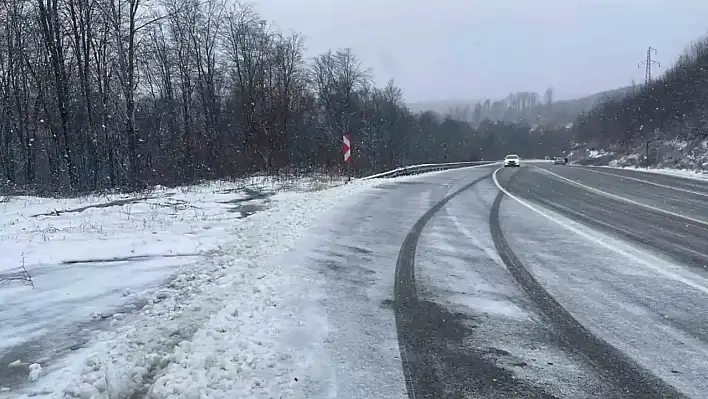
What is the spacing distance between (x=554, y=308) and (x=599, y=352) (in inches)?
49.7

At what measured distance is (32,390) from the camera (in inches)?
168

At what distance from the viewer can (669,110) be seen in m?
60.6

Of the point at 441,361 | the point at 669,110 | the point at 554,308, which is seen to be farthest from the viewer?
the point at 669,110

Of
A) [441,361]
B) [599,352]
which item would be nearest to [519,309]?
[599,352]

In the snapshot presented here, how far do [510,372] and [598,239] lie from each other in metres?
6.50

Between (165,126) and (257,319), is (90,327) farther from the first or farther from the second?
(165,126)

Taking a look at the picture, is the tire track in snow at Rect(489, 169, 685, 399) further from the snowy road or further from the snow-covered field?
the snow-covered field

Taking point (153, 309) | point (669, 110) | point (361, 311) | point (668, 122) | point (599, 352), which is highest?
point (669, 110)

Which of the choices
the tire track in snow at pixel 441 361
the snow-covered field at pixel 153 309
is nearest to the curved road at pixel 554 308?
the tire track in snow at pixel 441 361

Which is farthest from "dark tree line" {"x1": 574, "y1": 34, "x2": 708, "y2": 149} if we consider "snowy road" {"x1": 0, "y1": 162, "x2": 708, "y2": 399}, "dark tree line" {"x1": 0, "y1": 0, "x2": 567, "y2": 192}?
"snowy road" {"x1": 0, "y1": 162, "x2": 708, "y2": 399}

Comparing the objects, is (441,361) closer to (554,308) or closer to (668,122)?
(554,308)

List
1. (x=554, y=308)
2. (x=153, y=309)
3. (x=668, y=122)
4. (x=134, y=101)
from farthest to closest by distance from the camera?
1. (x=668, y=122)
2. (x=134, y=101)
3. (x=153, y=309)
4. (x=554, y=308)

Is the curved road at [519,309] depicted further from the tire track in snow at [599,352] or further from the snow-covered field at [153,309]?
the snow-covered field at [153,309]

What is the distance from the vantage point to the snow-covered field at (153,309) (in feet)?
14.4
